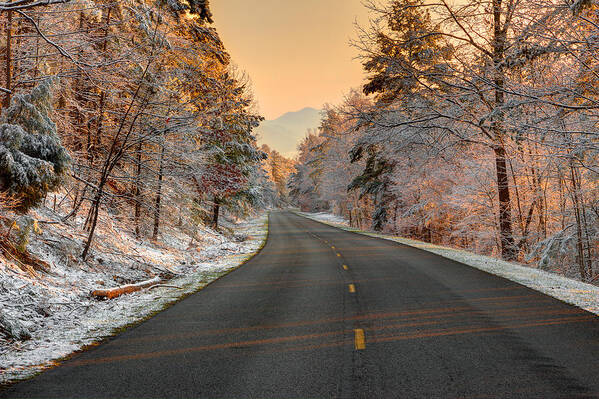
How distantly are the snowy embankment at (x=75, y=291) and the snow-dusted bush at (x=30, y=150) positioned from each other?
1.85m

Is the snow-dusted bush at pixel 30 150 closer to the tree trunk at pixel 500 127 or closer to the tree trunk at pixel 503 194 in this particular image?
the tree trunk at pixel 500 127

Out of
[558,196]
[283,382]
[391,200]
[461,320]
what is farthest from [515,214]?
[283,382]

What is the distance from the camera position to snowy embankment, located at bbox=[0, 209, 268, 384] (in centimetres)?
573

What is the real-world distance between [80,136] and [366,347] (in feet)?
41.3

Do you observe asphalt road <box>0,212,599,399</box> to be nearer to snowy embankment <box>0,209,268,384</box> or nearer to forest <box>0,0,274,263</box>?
snowy embankment <box>0,209,268,384</box>

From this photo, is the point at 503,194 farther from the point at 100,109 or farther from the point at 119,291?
the point at 100,109

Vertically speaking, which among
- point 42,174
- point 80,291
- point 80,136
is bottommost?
point 80,291

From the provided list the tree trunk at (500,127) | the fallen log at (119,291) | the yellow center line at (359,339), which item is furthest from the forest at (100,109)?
the tree trunk at (500,127)

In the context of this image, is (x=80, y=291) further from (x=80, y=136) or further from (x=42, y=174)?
(x=80, y=136)

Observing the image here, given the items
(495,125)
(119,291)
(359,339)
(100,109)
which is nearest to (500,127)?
(495,125)

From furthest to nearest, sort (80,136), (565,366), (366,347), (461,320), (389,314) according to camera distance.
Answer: (80,136) → (389,314) → (461,320) → (366,347) → (565,366)

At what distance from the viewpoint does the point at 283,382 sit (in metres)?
4.39

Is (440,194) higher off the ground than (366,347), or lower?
higher

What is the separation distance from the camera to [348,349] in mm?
5398
